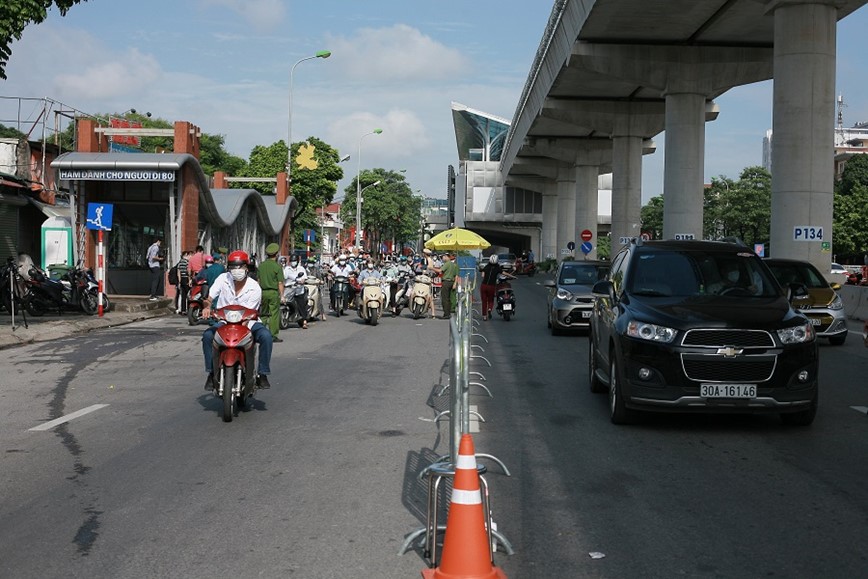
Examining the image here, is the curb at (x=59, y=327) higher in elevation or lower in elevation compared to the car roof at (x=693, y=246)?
lower

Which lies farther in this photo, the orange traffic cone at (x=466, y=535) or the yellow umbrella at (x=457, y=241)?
the yellow umbrella at (x=457, y=241)

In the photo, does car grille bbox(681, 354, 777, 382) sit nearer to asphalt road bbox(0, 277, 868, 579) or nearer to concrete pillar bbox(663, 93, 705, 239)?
asphalt road bbox(0, 277, 868, 579)

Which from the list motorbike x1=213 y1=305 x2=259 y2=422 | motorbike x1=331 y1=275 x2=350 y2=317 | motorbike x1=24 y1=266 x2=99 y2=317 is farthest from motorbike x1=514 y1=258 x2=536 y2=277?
motorbike x1=213 y1=305 x2=259 y2=422

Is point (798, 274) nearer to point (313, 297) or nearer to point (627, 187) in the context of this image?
point (313, 297)

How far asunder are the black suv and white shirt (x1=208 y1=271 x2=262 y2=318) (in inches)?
147

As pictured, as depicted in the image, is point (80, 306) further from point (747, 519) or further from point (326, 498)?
point (747, 519)

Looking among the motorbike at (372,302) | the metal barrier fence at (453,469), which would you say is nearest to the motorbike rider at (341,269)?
the motorbike at (372,302)

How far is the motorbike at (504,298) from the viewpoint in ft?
81.3

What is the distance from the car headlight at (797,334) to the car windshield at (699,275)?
98 cm

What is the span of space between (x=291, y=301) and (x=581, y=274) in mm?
6609

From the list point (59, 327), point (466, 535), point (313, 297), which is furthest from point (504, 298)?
point (466, 535)

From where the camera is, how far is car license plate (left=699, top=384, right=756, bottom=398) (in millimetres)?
→ 8609

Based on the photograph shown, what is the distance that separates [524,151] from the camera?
224 ft

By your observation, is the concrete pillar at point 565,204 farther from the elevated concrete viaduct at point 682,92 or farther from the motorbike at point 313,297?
the motorbike at point 313,297
